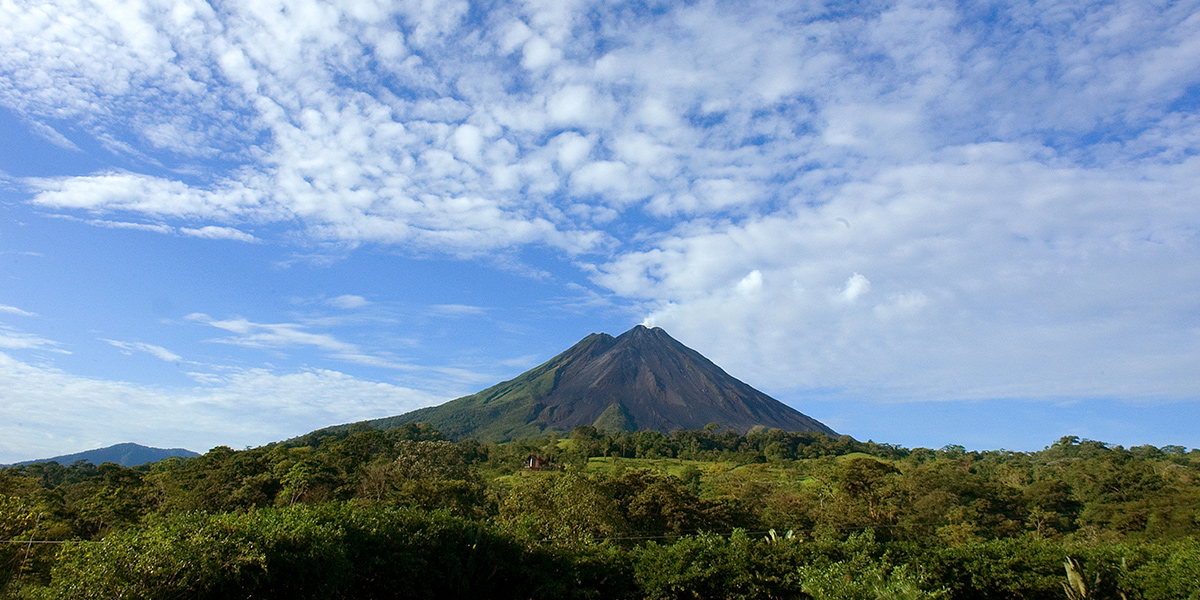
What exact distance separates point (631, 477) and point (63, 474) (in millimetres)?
84633

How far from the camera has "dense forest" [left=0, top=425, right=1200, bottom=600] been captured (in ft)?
46.1

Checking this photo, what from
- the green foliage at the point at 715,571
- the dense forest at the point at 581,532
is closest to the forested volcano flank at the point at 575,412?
the dense forest at the point at 581,532

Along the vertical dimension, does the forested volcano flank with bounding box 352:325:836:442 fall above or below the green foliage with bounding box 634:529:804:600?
above

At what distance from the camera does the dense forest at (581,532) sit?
14.1 metres

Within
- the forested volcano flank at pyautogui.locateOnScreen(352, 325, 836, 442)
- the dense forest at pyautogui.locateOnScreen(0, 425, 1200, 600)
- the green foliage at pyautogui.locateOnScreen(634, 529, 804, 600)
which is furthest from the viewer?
the forested volcano flank at pyautogui.locateOnScreen(352, 325, 836, 442)

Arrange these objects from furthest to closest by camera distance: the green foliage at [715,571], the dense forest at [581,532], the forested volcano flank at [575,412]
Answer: the forested volcano flank at [575,412] < the green foliage at [715,571] < the dense forest at [581,532]

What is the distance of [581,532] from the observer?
3073cm

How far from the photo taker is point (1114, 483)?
5156 cm

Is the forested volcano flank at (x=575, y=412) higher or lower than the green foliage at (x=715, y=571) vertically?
higher

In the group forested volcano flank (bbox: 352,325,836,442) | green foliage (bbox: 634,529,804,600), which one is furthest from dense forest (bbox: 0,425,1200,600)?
forested volcano flank (bbox: 352,325,836,442)

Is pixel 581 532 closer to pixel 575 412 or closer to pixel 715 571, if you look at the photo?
pixel 715 571

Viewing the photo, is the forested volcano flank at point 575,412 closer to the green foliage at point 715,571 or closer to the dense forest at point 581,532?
the dense forest at point 581,532

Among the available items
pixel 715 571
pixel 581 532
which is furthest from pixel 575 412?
pixel 715 571

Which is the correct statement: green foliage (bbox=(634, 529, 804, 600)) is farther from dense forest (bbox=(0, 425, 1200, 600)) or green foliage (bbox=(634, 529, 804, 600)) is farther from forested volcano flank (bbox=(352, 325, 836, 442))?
forested volcano flank (bbox=(352, 325, 836, 442))
